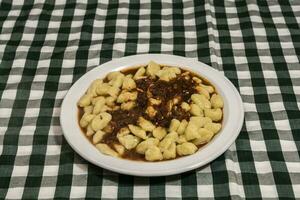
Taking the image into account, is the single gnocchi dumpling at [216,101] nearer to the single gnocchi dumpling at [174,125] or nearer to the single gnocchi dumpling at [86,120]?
the single gnocchi dumpling at [174,125]

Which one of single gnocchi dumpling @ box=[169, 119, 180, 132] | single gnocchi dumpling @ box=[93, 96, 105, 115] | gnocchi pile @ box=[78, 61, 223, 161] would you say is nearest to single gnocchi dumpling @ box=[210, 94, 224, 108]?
gnocchi pile @ box=[78, 61, 223, 161]

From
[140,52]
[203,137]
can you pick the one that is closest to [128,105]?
[203,137]

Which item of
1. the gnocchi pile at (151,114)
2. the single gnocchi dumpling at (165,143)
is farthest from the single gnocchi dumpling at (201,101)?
the single gnocchi dumpling at (165,143)

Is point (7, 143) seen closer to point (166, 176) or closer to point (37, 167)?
point (37, 167)

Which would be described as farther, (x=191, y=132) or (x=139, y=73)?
(x=139, y=73)

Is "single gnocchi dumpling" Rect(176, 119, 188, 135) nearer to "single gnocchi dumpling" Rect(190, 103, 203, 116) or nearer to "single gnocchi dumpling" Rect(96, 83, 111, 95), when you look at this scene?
"single gnocchi dumpling" Rect(190, 103, 203, 116)

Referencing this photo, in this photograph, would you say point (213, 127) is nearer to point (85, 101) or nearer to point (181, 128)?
point (181, 128)
